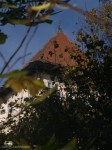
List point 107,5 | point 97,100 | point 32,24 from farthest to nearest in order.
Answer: point 107,5 < point 97,100 < point 32,24

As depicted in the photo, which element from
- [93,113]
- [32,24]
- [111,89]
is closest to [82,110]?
[93,113]

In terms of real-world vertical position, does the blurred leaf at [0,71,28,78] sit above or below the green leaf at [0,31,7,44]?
above

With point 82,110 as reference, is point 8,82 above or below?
above

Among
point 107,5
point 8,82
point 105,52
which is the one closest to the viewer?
point 8,82

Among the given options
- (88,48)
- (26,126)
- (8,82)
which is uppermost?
(8,82)

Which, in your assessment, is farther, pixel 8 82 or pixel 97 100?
pixel 97 100

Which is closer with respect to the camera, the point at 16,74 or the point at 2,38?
the point at 16,74

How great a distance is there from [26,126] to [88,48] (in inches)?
183

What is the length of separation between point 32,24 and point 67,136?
13196 mm

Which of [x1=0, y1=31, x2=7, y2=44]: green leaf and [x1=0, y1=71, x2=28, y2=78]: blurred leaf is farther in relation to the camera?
[x1=0, y1=31, x2=7, y2=44]: green leaf

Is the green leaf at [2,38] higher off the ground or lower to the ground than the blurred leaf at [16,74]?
lower

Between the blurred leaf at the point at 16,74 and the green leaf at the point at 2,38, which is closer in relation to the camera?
the blurred leaf at the point at 16,74

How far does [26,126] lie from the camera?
1598 cm

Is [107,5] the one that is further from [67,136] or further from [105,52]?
[67,136]
